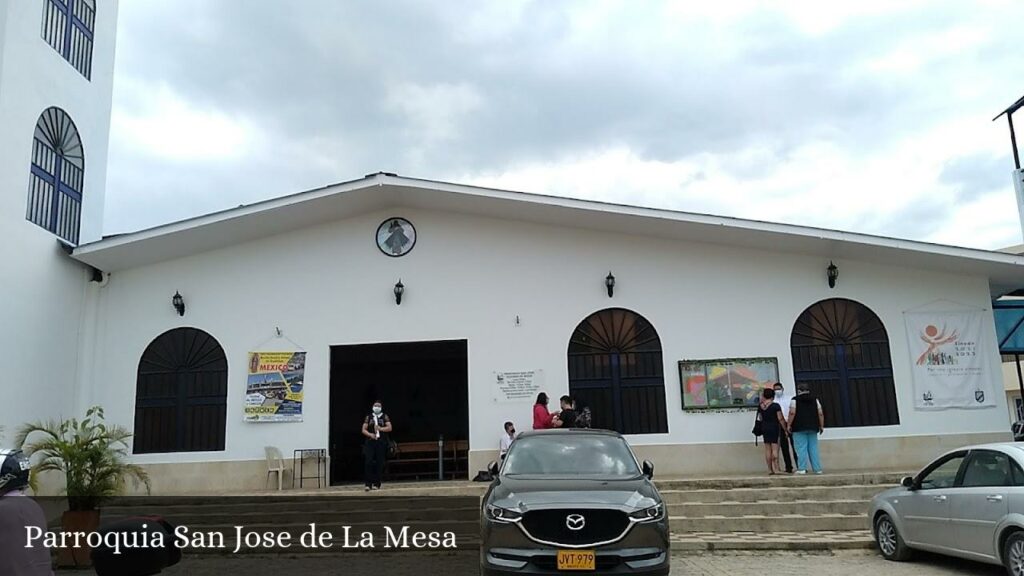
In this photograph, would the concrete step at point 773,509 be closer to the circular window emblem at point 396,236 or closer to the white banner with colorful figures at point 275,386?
the circular window emblem at point 396,236

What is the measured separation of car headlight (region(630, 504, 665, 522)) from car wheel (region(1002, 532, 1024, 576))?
326 centimetres

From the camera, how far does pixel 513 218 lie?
1479cm

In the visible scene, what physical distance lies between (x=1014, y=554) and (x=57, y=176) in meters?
16.1

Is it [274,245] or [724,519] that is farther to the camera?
[274,245]

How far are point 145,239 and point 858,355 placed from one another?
526 inches

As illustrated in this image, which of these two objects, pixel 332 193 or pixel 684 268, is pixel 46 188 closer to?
pixel 332 193

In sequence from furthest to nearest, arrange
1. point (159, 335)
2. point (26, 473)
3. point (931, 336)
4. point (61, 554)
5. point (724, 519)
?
point (159, 335) → point (931, 336) → point (724, 519) → point (61, 554) → point (26, 473)

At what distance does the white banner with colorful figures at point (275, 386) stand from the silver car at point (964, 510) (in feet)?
33.1

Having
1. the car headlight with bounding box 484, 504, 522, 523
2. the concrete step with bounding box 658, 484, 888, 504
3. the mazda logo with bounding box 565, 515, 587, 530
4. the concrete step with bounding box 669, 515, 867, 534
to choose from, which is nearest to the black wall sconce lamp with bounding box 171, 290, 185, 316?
the concrete step with bounding box 658, 484, 888, 504

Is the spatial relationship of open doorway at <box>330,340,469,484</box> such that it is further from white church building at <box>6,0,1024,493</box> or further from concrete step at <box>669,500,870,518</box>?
concrete step at <box>669,500,870,518</box>

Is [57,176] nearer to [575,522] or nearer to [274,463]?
[274,463]

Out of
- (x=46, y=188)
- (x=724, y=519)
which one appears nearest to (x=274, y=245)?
(x=46, y=188)

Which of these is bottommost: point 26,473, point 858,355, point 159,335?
point 26,473

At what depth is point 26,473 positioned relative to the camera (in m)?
3.99
